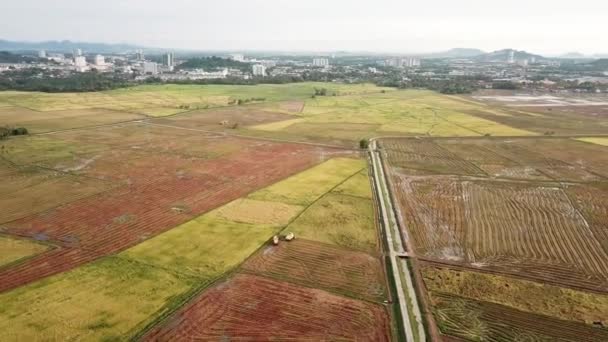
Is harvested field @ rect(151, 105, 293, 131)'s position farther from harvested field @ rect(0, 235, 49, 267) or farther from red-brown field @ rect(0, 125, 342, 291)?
harvested field @ rect(0, 235, 49, 267)

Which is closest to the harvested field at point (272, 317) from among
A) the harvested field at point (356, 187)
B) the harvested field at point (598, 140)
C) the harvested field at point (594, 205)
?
the harvested field at point (356, 187)

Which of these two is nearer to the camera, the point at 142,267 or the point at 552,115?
the point at 142,267

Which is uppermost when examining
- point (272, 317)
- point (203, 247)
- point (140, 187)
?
point (140, 187)

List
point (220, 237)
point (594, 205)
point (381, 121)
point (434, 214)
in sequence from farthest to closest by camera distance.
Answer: point (381, 121), point (594, 205), point (434, 214), point (220, 237)

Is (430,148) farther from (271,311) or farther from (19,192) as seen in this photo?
(19,192)

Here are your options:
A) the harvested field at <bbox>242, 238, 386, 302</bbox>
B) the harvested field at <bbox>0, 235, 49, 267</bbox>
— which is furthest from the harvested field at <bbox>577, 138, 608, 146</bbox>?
the harvested field at <bbox>0, 235, 49, 267</bbox>

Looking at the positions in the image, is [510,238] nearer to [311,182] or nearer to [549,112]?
[311,182]

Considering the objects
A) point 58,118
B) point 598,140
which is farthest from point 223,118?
point 598,140

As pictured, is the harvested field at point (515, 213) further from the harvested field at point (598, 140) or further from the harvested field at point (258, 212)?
the harvested field at point (258, 212)
